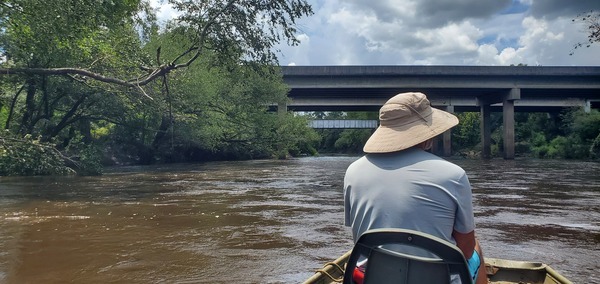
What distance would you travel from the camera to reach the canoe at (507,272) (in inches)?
132

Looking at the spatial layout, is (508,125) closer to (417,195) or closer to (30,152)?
(30,152)

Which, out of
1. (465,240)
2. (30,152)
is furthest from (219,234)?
(30,152)

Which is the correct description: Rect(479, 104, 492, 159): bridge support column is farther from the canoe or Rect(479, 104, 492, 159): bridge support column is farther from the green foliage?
the canoe

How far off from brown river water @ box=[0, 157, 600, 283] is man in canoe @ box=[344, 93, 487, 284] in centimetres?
274

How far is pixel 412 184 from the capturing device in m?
2.08

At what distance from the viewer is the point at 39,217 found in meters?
8.65

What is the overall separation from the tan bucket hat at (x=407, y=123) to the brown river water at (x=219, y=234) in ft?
9.24

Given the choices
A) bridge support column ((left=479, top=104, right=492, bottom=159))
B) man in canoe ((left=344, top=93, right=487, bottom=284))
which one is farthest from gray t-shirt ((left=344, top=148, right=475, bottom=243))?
bridge support column ((left=479, top=104, right=492, bottom=159))

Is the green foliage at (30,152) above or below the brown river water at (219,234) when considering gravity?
above

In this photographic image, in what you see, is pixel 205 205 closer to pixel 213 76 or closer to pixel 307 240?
pixel 307 240

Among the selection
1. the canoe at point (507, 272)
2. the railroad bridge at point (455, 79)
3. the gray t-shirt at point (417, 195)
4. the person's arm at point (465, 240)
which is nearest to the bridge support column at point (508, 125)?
the railroad bridge at point (455, 79)

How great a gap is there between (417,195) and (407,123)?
442 millimetres

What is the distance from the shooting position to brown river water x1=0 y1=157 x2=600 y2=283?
5176mm

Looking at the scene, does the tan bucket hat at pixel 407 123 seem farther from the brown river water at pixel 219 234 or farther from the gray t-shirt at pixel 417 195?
the brown river water at pixel 219 234
